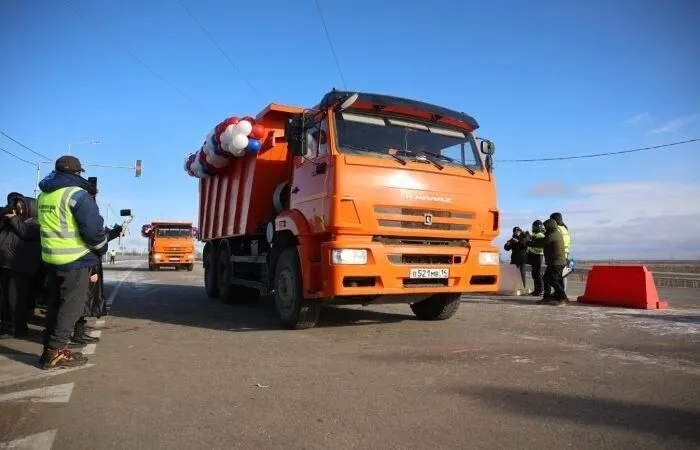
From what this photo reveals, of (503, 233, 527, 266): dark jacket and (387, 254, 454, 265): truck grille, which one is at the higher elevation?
(503, 233, 527, 266): dark jacket

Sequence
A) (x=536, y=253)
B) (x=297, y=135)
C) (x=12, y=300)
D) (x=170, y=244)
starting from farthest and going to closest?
(x=170, y=244), (x=536, y=253), (x=297, y=135), (x=12, y=300)

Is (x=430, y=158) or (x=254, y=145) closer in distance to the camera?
(x=430, y=158)

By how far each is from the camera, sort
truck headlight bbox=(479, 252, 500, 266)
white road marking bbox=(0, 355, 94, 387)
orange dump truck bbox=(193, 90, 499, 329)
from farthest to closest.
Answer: truck headlight bbox=(479, 252, 500, 266) → orange dump truck bbox=(193, 90, 499, 329) → white road marking bbox=(0, 355, 94, 387)

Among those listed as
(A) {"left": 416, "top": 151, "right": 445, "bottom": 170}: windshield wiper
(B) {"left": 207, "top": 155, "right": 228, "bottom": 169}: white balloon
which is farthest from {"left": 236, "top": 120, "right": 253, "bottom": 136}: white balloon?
(A) {"left": 416, "top": 151, "right": 445, "bottom": 170}: windshield wiper

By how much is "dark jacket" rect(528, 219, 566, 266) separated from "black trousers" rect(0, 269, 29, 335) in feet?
29.8

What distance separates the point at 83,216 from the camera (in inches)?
192

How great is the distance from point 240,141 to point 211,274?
4.23 m

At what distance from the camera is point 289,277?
6.98m

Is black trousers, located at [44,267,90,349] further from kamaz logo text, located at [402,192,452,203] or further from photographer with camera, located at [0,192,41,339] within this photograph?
kamaz logo text, located at [402,192,452,203]

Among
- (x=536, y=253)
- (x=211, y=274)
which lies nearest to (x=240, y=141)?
(x=211, y=274)

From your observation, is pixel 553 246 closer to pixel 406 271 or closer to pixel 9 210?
pixel 406 271

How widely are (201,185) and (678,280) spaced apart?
61.4ft

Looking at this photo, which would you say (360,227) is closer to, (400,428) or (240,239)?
(400,428)

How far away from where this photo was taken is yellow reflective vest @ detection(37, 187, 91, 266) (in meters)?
4.86
